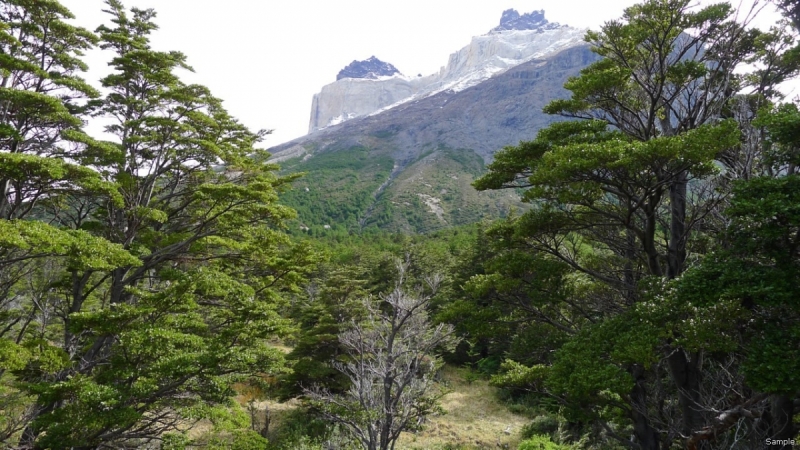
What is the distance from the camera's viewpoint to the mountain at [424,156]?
286ft

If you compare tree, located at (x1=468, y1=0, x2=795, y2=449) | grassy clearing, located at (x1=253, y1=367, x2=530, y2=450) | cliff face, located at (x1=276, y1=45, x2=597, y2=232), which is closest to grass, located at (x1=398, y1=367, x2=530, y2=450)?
grassy clearing, located at (x1=253, y1=367, x2=530, y2=450)

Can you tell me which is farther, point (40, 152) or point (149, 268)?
point (149, 268)

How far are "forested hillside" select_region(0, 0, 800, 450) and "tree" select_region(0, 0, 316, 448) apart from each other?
0.28 feet

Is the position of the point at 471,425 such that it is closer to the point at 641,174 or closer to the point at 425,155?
the point at 641,174

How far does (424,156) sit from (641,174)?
119350 millimetres

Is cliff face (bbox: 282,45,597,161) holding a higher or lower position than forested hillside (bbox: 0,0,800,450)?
higher

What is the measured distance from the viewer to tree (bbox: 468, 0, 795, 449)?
20.3 ft

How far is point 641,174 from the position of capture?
7.32 m

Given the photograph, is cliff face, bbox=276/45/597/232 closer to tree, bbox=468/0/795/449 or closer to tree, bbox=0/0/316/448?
tree, bbox=0/0/316/448

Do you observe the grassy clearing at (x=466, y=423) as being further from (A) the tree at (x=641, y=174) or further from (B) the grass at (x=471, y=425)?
(A) the tree at (x=641, y=174)

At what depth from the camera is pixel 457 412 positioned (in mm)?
20219

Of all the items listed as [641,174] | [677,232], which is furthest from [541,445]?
[641,174]

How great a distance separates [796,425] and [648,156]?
452 cm

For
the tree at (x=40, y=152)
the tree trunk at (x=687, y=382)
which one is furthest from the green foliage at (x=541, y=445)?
the tree at (x=40, y=152)
